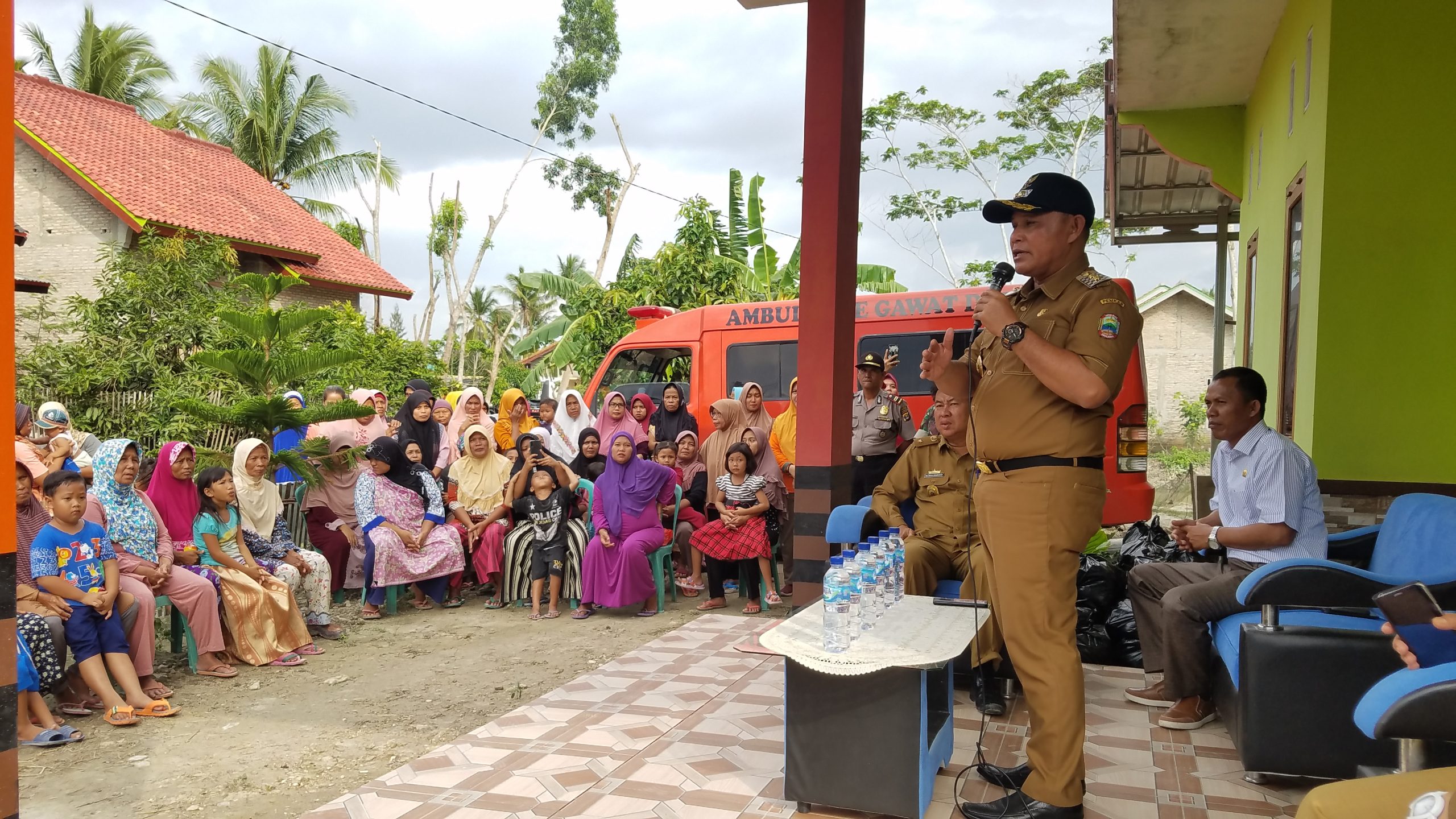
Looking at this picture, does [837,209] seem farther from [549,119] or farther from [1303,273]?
[549,119]

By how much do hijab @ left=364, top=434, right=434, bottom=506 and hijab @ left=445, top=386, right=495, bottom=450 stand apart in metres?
1.63

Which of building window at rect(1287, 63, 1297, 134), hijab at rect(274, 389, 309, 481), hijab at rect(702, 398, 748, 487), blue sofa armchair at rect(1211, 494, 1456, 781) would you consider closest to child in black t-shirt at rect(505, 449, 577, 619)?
hijab at rect(702, 398, 748, 487)

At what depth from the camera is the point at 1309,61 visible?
5.31 m

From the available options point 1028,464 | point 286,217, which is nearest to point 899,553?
point 1028,464

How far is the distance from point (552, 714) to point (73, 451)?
4595mm

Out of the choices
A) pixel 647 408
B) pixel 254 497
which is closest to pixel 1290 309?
pixel 647 408

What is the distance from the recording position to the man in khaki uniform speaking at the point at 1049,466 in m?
2.85

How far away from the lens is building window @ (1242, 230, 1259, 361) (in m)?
7.66

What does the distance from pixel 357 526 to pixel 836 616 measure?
5461 mm

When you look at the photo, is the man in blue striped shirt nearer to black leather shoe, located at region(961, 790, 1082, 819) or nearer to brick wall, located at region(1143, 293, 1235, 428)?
black leather shoe, located at region(961, 790, 1082, 819)

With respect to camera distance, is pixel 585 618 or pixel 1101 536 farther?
pixel 1101 536

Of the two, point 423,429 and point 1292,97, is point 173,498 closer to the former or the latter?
point 423,429

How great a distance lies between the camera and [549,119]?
23.6 metres

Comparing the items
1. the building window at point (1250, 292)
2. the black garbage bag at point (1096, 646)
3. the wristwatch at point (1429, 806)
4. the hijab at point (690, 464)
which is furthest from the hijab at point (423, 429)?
the wristwatch at point (1429, 806)
